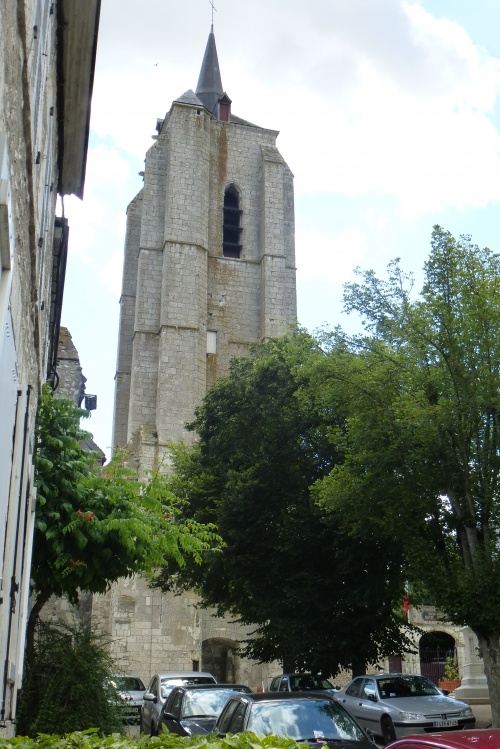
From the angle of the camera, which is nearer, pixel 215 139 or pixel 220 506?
pixel 220 506

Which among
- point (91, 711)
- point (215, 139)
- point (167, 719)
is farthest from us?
point (215, 139)

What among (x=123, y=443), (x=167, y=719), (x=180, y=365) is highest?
(x=180, y=365)

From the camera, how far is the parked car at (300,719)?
323 inches

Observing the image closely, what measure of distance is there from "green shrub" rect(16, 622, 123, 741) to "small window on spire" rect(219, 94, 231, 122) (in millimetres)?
40269

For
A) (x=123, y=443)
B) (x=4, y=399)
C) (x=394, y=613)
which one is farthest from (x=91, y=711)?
(x=123, y=443)

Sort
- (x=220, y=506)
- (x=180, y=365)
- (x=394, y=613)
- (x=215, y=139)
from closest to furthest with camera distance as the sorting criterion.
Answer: (x=394, y=613)
(x=220, y=506)
(x=180, y=365)
(x=215, y=139)

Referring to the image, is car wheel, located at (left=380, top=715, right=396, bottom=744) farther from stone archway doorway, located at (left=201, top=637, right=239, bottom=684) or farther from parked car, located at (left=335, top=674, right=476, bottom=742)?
stone archway doorway, located at (left=201, top=637, right=239, bottom=684)

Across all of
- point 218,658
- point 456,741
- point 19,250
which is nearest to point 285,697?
point 456,741

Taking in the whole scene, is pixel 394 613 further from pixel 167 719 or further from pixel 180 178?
pixel 180 178

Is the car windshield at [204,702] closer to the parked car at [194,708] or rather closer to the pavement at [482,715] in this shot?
the parked car at [194,708]

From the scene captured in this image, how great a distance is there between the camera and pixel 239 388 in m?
23.5

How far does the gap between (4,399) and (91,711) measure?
5938 millimetres

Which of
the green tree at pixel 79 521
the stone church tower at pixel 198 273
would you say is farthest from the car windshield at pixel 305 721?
the stone church tower at pixel 198 273

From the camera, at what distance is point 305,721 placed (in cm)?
844
